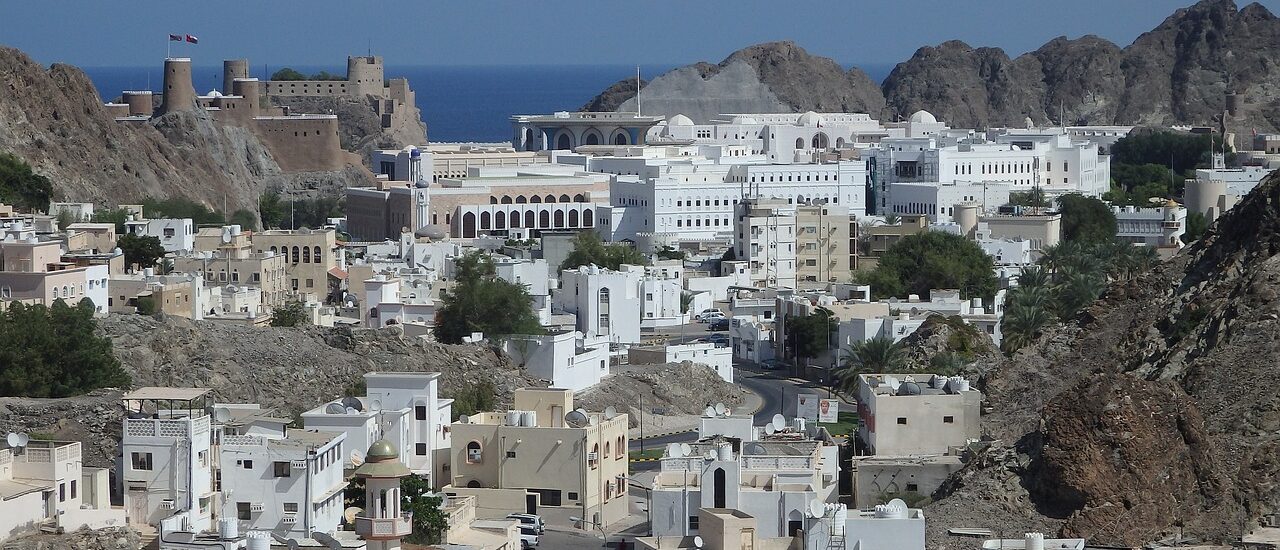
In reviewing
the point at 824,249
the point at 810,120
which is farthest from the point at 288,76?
the point at 824,249

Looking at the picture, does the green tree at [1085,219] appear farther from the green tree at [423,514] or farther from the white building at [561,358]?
the green tree at [423,514]

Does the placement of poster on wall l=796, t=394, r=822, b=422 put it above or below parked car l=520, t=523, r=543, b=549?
above

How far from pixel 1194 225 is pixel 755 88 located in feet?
327

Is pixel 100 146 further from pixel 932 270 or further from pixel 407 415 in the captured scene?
pixel 407 415

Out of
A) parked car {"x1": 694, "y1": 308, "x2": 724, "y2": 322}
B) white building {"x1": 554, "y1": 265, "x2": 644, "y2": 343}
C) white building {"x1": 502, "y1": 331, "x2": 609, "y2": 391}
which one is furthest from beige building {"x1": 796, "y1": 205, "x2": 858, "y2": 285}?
white building {"x1": 502, "y1": 331, "x2": 609, "y2": 391}

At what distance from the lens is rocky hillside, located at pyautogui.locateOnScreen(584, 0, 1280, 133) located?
183 metres

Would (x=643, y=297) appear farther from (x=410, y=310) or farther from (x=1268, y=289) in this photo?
(x=1268, y=289)

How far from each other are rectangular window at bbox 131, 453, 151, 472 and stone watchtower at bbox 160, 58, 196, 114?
80281mm

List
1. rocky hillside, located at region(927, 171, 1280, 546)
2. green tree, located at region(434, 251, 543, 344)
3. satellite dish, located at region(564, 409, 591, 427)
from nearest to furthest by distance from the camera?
rocky hillside, located at region(927, 171, 1280, 546)
satellite dish, located at region(564, 409, 591, 427)
green tree, located at region(434, 251, 543, 344)

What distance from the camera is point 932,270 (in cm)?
7181

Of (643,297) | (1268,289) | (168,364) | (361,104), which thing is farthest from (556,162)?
(1268,289)

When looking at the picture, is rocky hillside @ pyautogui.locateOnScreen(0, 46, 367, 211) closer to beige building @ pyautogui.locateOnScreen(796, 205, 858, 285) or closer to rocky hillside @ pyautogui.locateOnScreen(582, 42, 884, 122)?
beige building @ pyautogui.locateOnScreen(796, 205, 858, 285)

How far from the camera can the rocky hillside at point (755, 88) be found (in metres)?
175

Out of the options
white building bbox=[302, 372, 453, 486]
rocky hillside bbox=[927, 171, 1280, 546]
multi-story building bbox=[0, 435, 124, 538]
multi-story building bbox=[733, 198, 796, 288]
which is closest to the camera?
multi-story building bbox=[0, 435, 124, 538]
